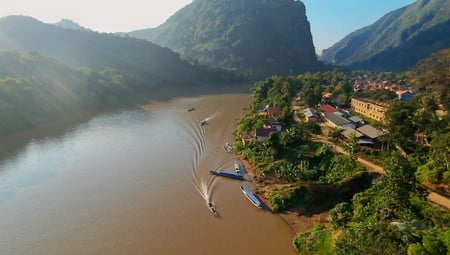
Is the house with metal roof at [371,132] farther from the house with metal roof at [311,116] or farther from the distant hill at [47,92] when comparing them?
the distant hill at [47,92]

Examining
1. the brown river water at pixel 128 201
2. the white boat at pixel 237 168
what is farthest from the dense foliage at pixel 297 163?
the brown river water at pixel 128 201

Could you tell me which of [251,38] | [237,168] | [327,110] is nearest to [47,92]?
[237,168]

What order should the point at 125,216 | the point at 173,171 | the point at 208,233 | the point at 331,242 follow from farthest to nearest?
the point at 173,171, the point at 125,216, the point at 208,233, the point at 331,242

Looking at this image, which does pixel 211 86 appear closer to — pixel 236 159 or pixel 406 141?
pixel 236 159

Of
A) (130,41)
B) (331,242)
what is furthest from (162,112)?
(130,41)

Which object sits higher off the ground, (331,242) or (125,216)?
(125,216)

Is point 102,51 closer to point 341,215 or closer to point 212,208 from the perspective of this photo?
point 212,208
